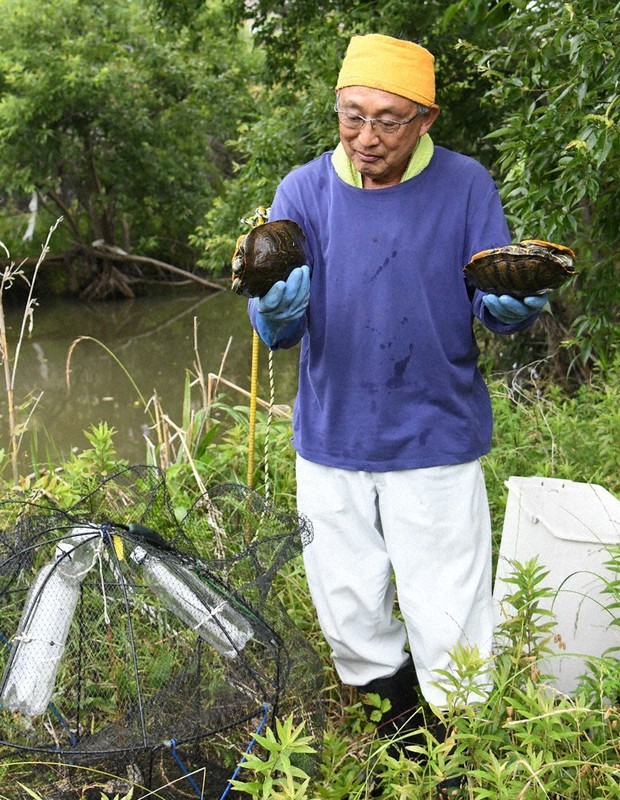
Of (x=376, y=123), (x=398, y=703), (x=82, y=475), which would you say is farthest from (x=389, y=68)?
(x=82, y=475)

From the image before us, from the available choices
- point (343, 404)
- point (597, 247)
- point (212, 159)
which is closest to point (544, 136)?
point (597, 247)

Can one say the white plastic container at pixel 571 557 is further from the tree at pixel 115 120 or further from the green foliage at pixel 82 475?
the tree at pixel 115 120

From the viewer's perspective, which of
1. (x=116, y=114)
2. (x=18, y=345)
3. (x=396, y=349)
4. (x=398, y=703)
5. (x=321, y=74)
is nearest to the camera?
(x=396, y=349)

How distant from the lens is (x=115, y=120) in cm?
1516

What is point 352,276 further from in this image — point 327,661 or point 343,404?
point 327,661

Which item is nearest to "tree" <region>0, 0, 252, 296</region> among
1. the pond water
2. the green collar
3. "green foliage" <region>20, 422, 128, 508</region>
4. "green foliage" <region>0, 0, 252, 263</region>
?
"green foliage" <region>0, 0, 252, 263</region>

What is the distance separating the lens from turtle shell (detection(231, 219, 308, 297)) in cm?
200

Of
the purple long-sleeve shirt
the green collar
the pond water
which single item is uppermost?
the green collar

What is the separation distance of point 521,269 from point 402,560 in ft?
2.59

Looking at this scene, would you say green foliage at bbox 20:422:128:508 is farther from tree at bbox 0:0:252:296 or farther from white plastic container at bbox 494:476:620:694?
tree at bbox 0:0:252:296

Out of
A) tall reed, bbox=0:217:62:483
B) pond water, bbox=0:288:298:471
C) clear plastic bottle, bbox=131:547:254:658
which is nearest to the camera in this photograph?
clear plastic bottle, bbox=131:547:254:658

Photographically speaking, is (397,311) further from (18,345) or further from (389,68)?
(18,345)

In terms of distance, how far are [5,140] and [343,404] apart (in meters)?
13.7

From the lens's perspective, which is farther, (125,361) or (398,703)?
(125,361)
